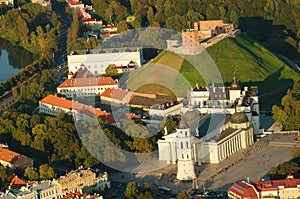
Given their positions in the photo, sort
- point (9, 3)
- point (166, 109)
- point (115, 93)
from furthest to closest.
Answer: point (9, 3)
point (115, 93)
point (166, 109)

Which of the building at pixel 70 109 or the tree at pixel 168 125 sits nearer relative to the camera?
the tree at pixel 168 125

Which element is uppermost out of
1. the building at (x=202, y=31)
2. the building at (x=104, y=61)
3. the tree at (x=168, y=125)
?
the building at (x=202, y=31)

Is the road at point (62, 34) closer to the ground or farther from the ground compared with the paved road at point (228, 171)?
farther from the ground

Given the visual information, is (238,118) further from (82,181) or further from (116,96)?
(82,181)

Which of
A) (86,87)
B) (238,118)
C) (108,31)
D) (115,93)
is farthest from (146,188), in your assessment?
(108,31)

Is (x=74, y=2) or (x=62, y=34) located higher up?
(x=74, y=2)

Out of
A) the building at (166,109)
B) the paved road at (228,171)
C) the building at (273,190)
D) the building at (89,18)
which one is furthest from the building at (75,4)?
the building at (273,190)

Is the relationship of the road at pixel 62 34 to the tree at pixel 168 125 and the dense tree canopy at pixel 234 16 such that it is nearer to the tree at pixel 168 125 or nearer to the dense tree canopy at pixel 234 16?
the dense tree canopy at pixel 234 16
